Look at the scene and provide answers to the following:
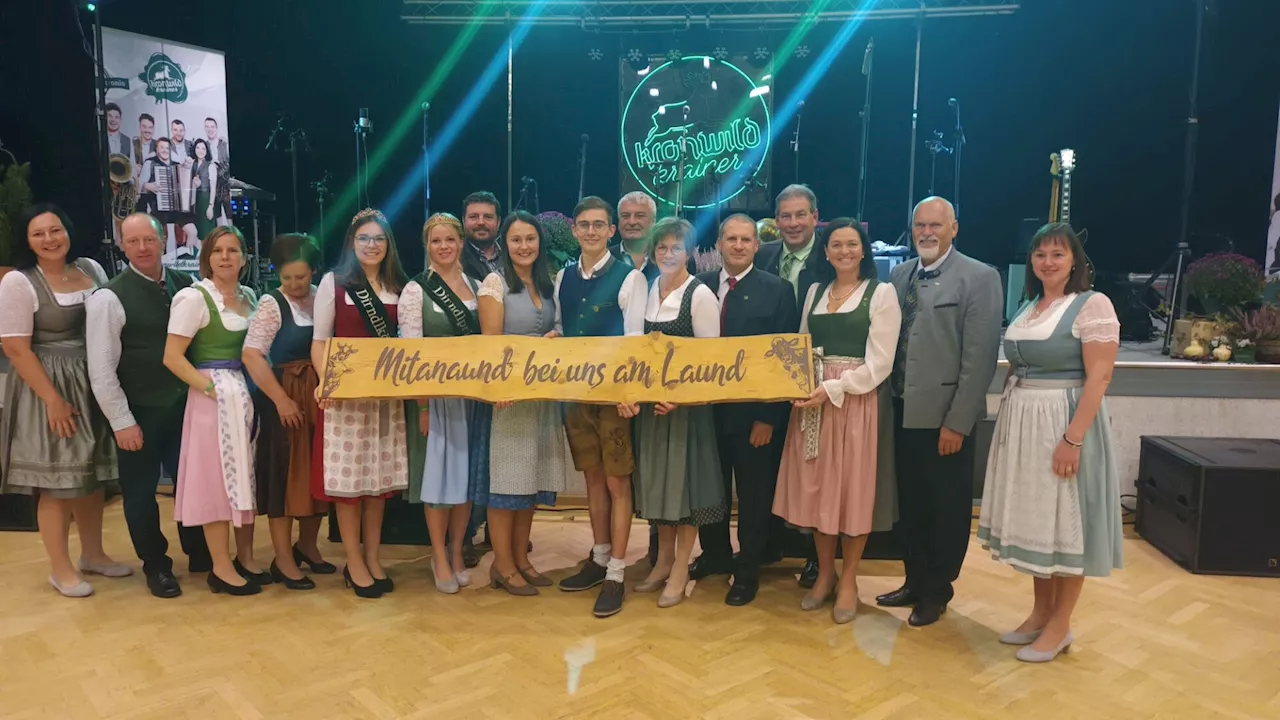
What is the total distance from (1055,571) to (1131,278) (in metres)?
5.17

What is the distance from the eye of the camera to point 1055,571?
100 inches

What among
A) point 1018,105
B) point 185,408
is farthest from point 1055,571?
point 1018,105

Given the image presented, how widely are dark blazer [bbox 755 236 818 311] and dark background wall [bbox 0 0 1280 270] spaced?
484 cm

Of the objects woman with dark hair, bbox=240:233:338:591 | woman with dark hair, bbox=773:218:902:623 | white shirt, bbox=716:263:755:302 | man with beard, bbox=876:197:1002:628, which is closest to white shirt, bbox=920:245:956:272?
man with beard, bbox=876:197:1002:628

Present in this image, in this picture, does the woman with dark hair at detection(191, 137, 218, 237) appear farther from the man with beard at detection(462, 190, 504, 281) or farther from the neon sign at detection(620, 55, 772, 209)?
the man with beard at detection(462, 190, 504, 281)

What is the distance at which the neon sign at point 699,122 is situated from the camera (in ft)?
26.6

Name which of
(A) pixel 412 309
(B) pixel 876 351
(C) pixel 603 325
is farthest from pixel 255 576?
(B) pixel 876 351

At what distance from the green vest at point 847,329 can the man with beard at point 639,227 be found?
0.67 m

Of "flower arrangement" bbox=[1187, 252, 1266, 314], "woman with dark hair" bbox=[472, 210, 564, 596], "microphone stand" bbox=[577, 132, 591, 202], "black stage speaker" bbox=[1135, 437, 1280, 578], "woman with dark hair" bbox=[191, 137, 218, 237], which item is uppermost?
"microphone stand" bbox=[577, 132, 591, 202]

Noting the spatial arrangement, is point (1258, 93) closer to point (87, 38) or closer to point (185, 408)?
point (185, 408)

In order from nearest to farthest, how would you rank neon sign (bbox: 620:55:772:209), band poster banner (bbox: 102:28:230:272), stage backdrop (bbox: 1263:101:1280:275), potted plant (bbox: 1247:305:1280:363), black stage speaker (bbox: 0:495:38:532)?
black stage speaker (bbox: 0:495:38:532)
potted plant (bbox: 1247:305:1280:363)
stage backdrop (bbox: 1263:101:1280:275)
band poster banner (bbox: 102:28:230:272)
neon sign (bbox: 620:55:772:209)

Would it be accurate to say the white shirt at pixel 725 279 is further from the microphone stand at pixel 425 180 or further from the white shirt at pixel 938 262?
the microphone stand at pixel 425 180

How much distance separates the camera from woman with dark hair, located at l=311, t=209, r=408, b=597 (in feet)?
9.68

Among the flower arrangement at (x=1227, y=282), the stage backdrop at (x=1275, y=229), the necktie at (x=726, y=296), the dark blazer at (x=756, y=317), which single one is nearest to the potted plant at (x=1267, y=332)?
the flower arrangement at (x=1227, y=282)
